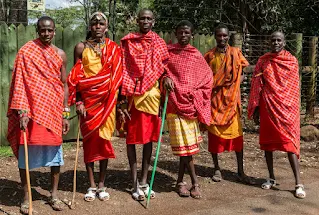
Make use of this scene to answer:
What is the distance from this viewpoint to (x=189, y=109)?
16.2 feet

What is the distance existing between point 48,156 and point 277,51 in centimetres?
298

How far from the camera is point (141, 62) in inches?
190

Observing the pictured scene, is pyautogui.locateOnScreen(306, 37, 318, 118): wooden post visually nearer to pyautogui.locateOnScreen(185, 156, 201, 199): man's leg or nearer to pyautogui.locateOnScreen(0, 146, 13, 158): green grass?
pyautogui.locateOnScreen(185, 156, 201, 199): man's leg

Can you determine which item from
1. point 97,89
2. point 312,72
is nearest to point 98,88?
point 97,89

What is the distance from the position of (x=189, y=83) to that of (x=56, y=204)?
77.3 inches

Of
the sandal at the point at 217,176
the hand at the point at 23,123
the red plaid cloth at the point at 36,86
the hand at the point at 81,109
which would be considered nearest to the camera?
the hand at the point at 23,123

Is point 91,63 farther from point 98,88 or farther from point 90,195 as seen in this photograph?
point 90,195

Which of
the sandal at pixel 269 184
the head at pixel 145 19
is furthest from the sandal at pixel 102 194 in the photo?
the sandal at pixel 269 184

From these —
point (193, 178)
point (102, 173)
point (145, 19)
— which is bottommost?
point (193, 178)

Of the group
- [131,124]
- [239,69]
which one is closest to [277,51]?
[239,69]

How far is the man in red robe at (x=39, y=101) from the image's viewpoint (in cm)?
425

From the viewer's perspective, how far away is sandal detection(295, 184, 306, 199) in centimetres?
506

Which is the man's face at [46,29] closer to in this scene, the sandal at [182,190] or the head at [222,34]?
the head at [222,34]

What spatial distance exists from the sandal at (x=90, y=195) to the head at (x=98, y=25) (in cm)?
167
